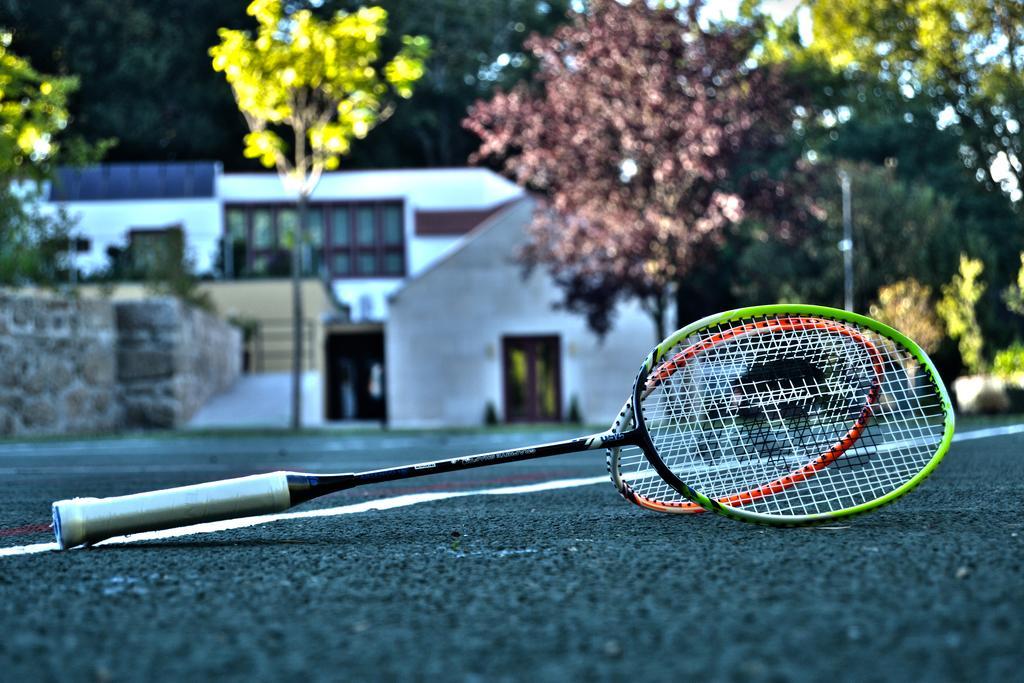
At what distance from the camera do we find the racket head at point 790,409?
11.5ft

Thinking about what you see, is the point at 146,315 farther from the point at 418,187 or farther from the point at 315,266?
the point at 418,187

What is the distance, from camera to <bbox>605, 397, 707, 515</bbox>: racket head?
3.57m

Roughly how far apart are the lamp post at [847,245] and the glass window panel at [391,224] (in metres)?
12.9

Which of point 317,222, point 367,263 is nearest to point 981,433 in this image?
point 367,263

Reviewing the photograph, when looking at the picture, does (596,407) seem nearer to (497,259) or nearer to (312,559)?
(497,259)

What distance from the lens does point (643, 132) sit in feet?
57.8

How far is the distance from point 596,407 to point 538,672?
2521 cm

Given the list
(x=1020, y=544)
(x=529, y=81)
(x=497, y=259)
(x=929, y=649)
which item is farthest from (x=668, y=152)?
(x=529, y=81)

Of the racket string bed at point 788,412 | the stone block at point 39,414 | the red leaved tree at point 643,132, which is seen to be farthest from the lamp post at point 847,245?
the racket string bed at point 788,412

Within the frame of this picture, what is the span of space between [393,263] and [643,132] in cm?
1878

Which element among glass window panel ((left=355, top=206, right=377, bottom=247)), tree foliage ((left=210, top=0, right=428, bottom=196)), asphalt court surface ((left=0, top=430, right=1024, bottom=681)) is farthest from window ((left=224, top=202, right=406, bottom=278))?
asphalt court surface ((left=0, top=430, right=1024, bottom=681))

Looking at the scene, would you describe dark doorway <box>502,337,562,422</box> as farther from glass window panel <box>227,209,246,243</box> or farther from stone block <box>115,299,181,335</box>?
glass window panel <box>227,209,246,243</box>

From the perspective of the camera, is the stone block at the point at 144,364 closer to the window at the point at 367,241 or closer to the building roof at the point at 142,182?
the building roof at the point at 142,182

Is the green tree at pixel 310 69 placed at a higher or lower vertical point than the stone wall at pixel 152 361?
higher
